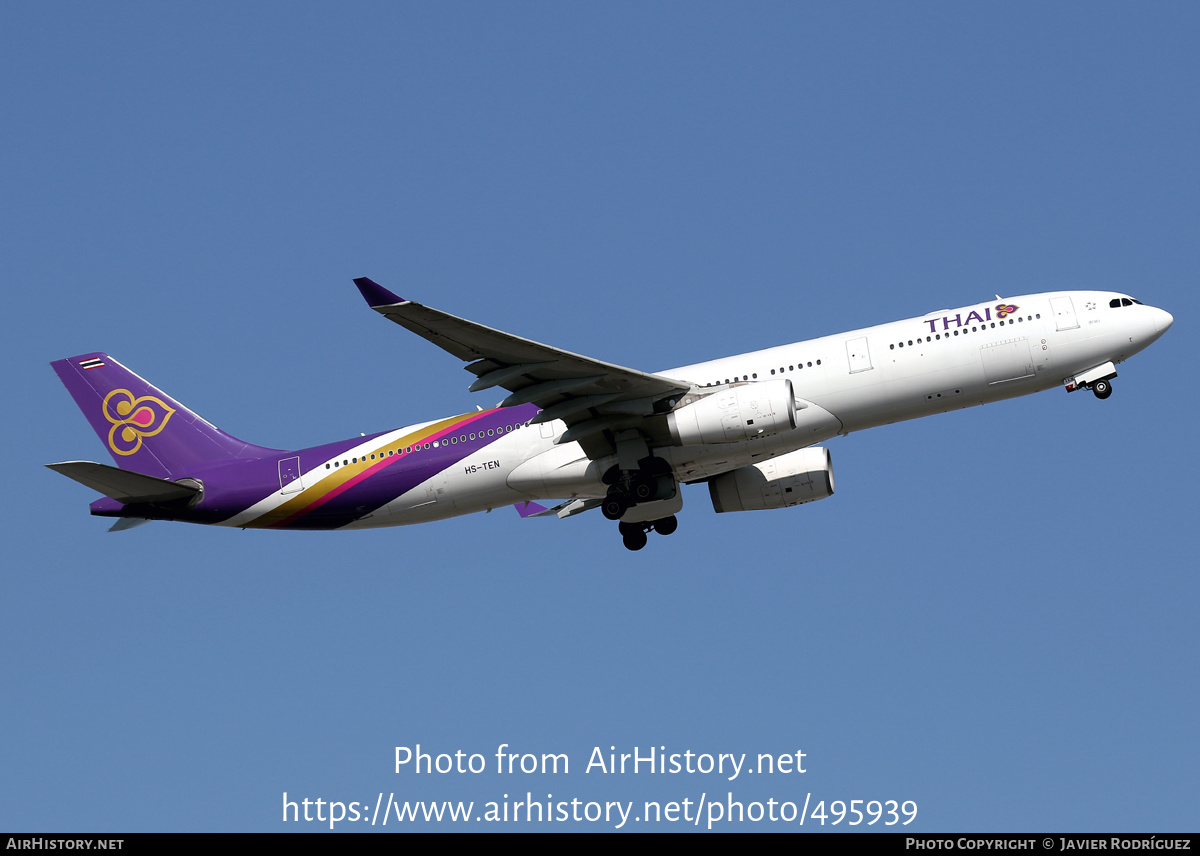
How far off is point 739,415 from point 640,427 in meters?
3.02

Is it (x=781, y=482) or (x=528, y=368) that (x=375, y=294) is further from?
(x=781, y=482)

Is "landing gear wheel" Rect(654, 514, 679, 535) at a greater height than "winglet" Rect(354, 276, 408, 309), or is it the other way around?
"winglet" Rect(354, 276, 408, 309)

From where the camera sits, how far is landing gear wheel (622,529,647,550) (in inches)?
1549

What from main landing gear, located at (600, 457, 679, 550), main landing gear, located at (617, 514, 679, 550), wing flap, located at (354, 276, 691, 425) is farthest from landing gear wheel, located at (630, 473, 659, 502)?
main landing gear, located at (617, 514, 679, 550)

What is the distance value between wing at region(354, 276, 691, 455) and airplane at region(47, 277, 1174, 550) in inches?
2.0

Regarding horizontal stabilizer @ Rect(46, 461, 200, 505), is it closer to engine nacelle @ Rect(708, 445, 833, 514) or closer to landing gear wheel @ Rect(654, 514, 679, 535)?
landing gear wheel @ Rect(654, 514, 679, 535)

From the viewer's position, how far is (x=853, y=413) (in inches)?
1350

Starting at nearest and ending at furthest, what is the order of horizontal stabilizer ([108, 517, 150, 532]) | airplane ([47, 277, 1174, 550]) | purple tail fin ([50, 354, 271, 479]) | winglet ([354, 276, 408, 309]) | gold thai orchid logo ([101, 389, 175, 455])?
winglet ([354, 276, 408, 309]) < airplane ([47, 277, 1174, 550]) < horizontal stabilizer ([108, 517, 150, 532]) < purple tail fin ([50, 354, 271, 479]) < gold thai orchid logo ([101, 389, 175, 455])

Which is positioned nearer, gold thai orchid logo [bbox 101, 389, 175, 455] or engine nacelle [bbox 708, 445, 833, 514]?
engine nacelle [bbox 708, 445, 833, 514]

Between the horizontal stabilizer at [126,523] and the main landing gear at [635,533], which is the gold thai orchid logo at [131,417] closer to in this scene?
the horizontal stabilizer at [126,523]

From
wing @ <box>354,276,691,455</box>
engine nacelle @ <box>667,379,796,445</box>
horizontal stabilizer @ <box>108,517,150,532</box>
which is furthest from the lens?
horizontal stabilizer @ <box>108,517,150,532</box>

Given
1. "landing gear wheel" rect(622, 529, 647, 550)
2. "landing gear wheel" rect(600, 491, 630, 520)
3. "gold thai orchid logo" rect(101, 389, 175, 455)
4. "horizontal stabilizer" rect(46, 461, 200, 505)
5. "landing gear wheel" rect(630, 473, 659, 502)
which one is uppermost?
"gold thai orchid logo" rect(101, 389, 175, 455)
